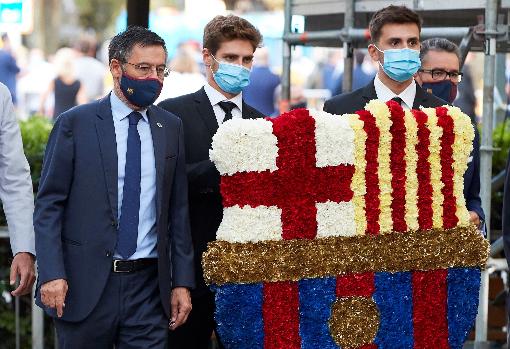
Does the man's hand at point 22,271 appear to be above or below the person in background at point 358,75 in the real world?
below

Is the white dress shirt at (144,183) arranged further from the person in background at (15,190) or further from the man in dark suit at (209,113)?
the person in background at (15,190)

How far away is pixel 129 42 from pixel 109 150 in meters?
0.50

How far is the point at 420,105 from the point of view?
18.3 feet

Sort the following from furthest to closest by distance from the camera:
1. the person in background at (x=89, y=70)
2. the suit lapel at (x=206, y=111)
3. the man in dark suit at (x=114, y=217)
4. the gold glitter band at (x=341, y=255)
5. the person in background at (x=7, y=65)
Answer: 1. the person in background at (x=89, y=70)
2. the person in background at (x=7, y=65)
3. the suit lapel at (x=206, y=111)
4. the man in dark suit at (x=114, y=217)
5. the gold glitter band at (x=341, y=255)

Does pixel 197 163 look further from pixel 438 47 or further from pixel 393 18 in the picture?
pixel 438 47

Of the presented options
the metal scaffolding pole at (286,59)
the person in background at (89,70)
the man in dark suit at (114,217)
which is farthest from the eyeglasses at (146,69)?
the person in background at (89,70)

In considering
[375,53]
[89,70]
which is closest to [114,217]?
[375,53]

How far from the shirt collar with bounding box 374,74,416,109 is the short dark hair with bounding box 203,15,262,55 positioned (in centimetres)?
66

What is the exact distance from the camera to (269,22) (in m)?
23.8

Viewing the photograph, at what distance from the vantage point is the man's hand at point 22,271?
198 inches

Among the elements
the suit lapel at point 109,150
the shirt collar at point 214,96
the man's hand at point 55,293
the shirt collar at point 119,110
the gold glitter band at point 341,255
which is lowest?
the man's hand at point 55,293

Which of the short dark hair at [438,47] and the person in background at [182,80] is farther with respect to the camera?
the person in background at [182,80]

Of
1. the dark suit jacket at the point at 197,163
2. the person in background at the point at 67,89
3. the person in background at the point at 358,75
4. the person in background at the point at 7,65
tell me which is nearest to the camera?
the dark suit jacket at the point at 197,163

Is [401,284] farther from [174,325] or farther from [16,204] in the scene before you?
[16,204]
